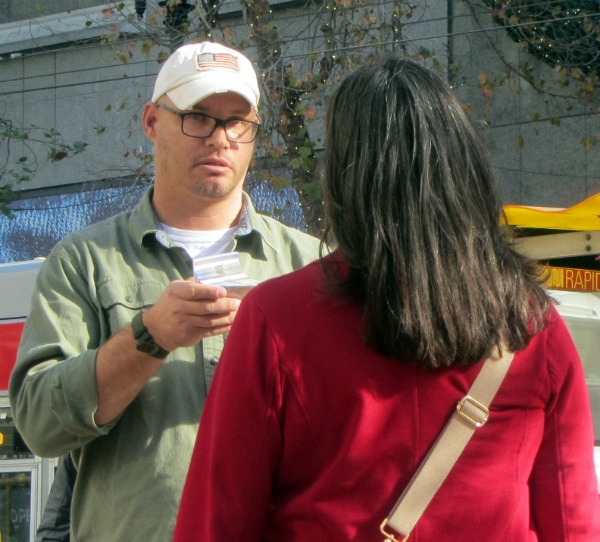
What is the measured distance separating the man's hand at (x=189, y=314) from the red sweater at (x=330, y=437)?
358mm

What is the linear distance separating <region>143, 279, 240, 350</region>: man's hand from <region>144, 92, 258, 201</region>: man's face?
516mm

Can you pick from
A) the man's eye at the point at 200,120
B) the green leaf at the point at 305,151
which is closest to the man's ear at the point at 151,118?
the man's eye at the point at 200,120

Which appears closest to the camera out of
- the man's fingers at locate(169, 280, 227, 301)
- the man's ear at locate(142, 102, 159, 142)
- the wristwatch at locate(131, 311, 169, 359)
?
the man's fingers at locate(169, 280, 227, 301)

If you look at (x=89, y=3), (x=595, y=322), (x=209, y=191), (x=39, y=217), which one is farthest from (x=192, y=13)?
(x=209, y=191)

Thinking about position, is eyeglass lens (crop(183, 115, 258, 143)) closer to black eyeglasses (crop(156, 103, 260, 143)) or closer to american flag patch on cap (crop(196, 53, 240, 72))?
black eyeglasses (crop(156, 103, 260, 143))

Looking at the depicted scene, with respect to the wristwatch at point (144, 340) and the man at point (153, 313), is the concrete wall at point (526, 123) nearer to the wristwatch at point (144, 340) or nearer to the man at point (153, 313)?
the man at point (153, 313)

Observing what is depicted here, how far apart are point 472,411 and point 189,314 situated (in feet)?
2.28

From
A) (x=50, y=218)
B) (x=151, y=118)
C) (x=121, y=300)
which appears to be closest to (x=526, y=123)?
(x=50, y=218)

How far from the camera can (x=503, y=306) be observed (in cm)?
163

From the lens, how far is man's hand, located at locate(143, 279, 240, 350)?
201cm

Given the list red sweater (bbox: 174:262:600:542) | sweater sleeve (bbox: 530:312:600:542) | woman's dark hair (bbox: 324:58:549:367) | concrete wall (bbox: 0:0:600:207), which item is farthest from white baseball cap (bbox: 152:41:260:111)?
concrete wall (bbox: 0:0:600:207)

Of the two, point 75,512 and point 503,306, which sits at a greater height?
point 503,306

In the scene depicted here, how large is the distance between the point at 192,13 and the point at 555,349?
9.17 metres

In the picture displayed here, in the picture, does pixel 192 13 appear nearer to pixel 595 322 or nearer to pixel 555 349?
pixel 595 322
